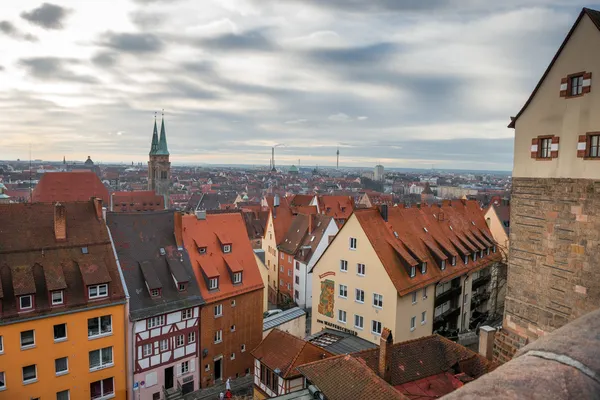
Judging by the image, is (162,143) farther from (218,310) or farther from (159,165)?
(218,310)

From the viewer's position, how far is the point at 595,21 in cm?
1108

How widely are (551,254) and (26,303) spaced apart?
23.3 metres

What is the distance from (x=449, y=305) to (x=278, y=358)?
15869 mm

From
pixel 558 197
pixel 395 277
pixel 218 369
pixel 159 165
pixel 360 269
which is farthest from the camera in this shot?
pixel 159 165

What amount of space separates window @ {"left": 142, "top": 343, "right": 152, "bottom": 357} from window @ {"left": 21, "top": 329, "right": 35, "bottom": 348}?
223 inches

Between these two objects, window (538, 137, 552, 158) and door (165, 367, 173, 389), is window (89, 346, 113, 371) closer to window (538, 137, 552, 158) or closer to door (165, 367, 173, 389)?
door (165, 367, 173, 389)

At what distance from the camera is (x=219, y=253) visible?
30.4 meters

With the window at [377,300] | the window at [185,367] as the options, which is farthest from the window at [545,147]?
the window at [185,367]

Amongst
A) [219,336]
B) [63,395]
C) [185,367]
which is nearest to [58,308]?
[63,395]

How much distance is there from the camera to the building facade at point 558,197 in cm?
1152

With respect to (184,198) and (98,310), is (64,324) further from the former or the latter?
(184,198)

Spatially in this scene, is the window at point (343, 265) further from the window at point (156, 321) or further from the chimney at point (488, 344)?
the window at point (156, 321)

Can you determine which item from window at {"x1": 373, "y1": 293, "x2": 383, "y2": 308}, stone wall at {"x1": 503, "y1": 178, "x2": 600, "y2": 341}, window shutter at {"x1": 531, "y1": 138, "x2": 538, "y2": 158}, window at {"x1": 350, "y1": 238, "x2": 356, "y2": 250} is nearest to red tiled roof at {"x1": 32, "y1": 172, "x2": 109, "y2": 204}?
window at {"x1": 350, "y1": 238, "x2": 356, "y2": 250}

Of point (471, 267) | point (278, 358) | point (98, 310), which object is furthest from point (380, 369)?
point (471, 267)
